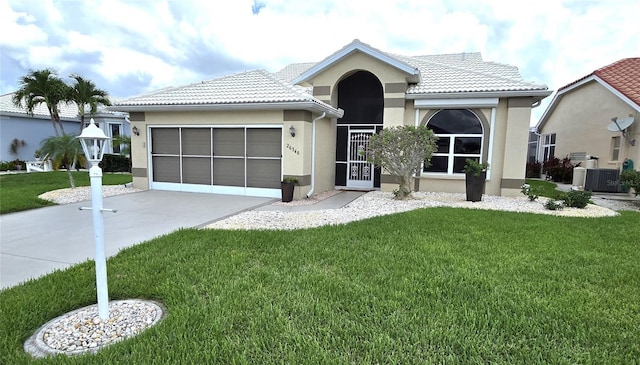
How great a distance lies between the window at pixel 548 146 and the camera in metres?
20.6

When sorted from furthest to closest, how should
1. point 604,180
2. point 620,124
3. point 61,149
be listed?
point 604,180
point 620,124
point 61,149

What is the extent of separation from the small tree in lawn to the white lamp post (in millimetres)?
8397

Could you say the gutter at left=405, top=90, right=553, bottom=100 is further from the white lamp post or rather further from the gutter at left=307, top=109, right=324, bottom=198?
the white lamp post

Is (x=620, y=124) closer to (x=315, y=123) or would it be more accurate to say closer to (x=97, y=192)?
(x=315, y=123)

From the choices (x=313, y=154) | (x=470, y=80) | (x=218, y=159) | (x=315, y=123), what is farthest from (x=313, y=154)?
(x=470, y=80)

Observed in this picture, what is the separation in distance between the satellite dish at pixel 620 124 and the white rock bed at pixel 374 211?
584cm

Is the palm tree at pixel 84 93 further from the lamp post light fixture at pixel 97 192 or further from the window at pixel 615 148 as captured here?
the window at pixel 615 148

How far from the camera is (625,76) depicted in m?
15.1

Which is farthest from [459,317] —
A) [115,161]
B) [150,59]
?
[115,161]

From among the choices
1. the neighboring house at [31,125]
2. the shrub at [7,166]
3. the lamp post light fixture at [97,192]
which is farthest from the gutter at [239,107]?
the shrub at [7,166]

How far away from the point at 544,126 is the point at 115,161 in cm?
2828

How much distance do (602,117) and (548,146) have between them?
5.85 meters

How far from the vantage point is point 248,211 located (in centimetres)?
898

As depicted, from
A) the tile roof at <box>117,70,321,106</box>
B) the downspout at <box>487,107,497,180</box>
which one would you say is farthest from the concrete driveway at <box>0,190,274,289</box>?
the downspout at <box>487,107,497,180</box>
